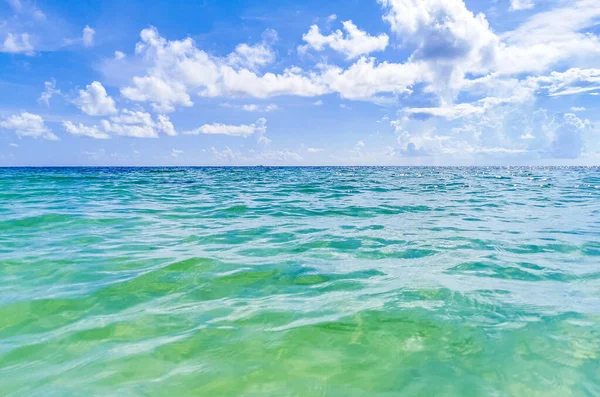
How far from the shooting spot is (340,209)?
565 inches

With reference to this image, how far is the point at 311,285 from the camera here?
18.4 ft

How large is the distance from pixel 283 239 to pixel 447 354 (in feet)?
18.1

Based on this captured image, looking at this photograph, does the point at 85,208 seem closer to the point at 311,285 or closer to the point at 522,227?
the point at 311,285

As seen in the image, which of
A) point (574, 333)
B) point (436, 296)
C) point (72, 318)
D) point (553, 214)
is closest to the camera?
point (574, 333)

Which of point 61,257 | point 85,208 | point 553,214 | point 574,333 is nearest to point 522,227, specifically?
point 553,214

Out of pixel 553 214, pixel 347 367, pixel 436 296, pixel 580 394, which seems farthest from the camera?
pixel 553 214

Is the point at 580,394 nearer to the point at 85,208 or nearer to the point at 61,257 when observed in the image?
the point at 61,257

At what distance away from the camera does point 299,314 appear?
14.9ft

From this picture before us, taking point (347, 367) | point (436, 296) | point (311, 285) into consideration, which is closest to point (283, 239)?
point (311, 285)

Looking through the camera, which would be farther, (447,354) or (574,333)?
(574,333)

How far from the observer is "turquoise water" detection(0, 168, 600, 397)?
328cm

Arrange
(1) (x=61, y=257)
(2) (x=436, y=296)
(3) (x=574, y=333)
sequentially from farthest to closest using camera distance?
(1) (x=61, y=257) → (2) (x=436, y=296) → (3) (x=574, y=333)

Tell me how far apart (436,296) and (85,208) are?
13250 mm

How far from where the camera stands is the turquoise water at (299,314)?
3283 mm
